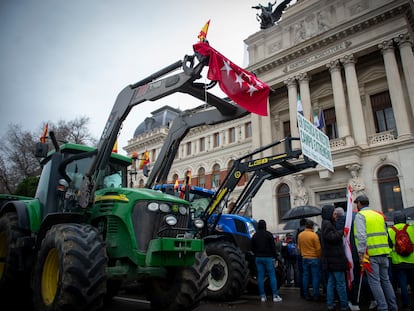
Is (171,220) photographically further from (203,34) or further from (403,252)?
(403,252)

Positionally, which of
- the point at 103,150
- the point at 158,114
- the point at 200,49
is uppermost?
the point at 158,114

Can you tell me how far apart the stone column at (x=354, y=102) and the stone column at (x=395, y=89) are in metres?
1.93

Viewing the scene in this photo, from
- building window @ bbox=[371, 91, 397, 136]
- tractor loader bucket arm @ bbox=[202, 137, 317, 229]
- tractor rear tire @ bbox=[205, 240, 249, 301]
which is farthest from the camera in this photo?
building window @ bbox=[371, 91, 397, 136]

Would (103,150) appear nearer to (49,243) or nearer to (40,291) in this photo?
(49,243)

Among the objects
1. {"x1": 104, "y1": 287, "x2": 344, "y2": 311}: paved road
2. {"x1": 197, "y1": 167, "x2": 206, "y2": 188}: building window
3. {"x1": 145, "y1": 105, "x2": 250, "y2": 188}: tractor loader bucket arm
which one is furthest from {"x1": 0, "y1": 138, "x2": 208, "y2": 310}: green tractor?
{"x1": 197, "y1": 167, "x2": 206, "y2": 188}: building window

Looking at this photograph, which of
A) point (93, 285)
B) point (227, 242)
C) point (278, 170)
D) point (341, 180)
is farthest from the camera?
point (341, 180)

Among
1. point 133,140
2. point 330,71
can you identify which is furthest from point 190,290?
point 133,140

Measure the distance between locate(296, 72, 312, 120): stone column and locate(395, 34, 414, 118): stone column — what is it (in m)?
6.28

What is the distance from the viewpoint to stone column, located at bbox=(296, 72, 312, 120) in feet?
77.6

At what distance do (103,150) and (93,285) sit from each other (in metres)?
2.53

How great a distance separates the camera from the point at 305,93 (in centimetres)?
2381

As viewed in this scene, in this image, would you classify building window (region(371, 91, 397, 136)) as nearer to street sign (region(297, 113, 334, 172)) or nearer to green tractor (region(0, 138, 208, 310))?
street sign (region(297, 113, 334, 172))

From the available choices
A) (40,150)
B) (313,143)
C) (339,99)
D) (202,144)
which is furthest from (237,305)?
(202,144)

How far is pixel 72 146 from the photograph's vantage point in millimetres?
6227
